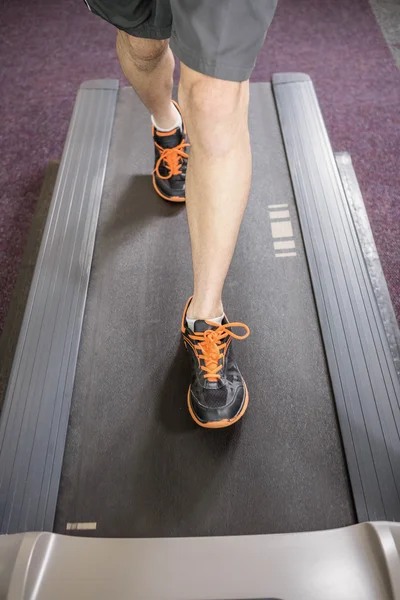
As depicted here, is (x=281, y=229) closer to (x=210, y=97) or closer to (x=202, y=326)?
(x=202, y=326)

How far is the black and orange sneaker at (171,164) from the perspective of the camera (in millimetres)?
1364

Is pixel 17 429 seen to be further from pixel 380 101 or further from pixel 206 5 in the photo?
pixel 380 101

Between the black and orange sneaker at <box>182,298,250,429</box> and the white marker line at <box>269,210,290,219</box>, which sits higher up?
the white marker line at <box>269,210,290,219</box>

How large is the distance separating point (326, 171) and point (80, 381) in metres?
0.85

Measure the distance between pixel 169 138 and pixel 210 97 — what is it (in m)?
0.61

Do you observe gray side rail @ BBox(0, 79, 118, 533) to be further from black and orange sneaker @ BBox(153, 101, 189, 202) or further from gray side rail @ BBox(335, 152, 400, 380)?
gray side rail @ BBox(335, 152, 400, 380)

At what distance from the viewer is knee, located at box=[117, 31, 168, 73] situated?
44.2 inches

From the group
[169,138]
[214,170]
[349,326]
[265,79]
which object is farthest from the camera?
[265,79]

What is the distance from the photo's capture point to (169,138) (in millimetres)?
1363

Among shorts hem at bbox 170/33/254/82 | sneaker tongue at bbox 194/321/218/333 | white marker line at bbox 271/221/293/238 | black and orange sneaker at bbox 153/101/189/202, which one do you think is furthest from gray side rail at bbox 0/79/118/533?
shorts hem at bbox 170/33/254/82

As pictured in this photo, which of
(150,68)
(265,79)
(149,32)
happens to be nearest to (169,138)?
(150,68)

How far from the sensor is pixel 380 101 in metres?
1.86

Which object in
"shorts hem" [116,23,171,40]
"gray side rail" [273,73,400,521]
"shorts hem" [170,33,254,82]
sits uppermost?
"shorts hem" [170,33,254,82]

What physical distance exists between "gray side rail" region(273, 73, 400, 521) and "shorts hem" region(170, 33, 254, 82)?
0.54 meters
